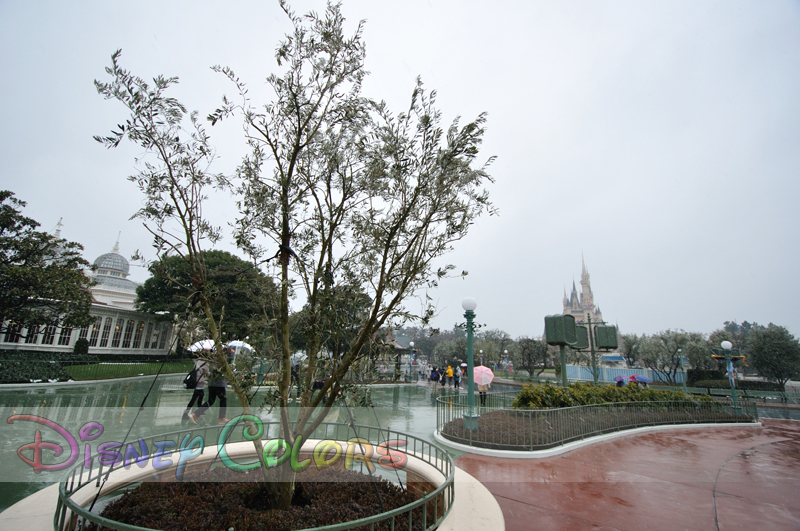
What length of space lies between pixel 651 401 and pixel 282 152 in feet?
44.4

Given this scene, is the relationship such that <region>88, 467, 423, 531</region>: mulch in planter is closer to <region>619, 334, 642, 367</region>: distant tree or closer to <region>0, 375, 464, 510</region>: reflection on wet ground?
<region>0, 375, 464, 510</region>: reflection on wet ground

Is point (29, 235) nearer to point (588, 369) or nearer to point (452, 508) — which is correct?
point (452, 508)

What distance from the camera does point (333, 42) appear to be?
160 inches

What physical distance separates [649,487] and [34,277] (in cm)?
2781

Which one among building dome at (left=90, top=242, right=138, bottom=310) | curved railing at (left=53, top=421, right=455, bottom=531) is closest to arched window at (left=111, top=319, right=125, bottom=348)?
building dome at (left=90, top=242, right=138, bottom=310)

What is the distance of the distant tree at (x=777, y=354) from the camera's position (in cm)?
3556

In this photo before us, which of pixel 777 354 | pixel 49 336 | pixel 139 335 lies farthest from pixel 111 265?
pixel 777 354

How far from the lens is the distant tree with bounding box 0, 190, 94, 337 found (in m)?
19.8

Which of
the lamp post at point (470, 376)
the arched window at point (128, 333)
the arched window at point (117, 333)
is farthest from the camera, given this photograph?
the arched window at point (128, 333)

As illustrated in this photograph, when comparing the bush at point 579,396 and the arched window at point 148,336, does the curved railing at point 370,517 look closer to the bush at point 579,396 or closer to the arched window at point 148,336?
the bush at point 579,396

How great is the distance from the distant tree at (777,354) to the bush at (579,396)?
1379 inches

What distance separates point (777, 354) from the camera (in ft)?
118

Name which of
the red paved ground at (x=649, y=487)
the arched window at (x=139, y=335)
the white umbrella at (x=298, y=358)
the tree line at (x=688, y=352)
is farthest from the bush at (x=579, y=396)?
the arched window at (x=139, y=335)

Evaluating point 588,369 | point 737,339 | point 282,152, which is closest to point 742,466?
point 282,152
